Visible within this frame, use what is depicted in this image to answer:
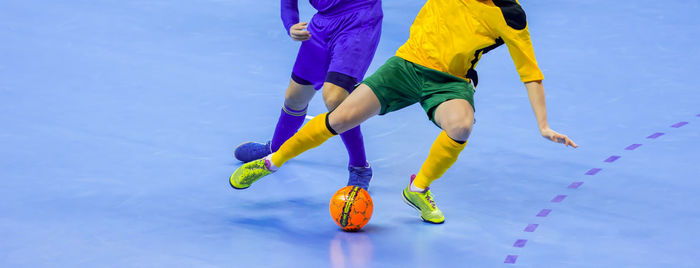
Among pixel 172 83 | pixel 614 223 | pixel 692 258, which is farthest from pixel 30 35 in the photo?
pixel 692 258

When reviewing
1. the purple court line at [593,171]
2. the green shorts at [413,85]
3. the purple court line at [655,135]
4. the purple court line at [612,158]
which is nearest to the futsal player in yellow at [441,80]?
the green shorts at [413,85]

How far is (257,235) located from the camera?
452cm

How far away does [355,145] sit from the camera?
17.0ft

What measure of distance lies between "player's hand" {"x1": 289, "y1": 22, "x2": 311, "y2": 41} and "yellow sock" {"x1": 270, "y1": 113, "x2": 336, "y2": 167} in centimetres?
52

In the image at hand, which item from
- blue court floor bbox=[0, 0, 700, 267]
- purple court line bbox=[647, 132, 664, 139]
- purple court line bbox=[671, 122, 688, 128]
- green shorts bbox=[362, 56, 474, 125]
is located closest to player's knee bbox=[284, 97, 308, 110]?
blue court floor bbox=[0, 0, 700, 267]

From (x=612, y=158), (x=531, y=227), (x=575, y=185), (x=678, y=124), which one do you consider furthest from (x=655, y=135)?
(x=531, y=227)

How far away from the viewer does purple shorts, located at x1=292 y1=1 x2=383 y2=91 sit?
4969 mm

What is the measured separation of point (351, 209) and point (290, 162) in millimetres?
1234

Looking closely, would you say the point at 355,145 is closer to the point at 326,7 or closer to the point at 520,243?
the point at 326,7

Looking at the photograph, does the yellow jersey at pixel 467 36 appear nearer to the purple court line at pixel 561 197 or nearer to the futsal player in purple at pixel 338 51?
the futsal player in purple at pixel 338 51

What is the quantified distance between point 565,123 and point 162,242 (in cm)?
316

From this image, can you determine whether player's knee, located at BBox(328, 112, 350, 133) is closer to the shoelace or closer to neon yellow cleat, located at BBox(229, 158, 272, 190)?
neon yellow cleat, located at BBox(229, 158, 272, 190)

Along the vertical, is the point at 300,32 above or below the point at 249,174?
above

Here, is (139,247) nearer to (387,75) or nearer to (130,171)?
(130,171)
